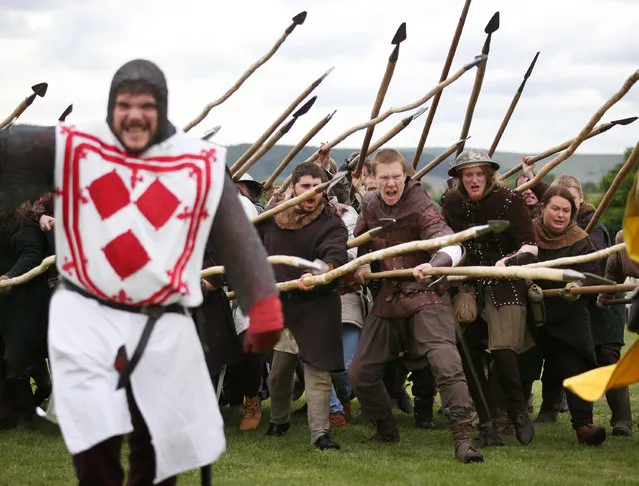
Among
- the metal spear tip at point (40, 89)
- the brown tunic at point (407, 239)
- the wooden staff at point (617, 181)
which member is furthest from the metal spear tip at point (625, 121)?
the metal spear tip at point (40, 89)

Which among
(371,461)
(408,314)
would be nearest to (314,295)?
(408,314)

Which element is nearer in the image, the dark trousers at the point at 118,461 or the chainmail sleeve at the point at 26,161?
the dark trousers at the point at 118,461

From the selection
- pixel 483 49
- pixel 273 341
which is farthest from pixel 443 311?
pixel 273 341

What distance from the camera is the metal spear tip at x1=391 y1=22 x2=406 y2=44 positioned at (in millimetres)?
8219

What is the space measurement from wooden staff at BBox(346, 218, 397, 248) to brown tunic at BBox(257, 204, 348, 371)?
85 millimetres

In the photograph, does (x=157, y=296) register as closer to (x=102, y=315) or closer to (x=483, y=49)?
(x=102, y=315)

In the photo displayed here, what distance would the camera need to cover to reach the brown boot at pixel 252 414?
8445mm

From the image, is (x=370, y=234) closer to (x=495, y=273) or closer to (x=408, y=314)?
(x=408, y=314)

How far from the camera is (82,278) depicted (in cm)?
420

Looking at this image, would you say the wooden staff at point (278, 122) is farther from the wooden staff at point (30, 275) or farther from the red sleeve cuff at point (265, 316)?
the red sleeve cuff at point (265, 316)

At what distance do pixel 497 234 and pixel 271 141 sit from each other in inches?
83.4

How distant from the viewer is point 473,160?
7527 millimetres

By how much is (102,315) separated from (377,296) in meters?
3.47

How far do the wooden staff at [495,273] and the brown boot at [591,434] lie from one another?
63.0 inches
